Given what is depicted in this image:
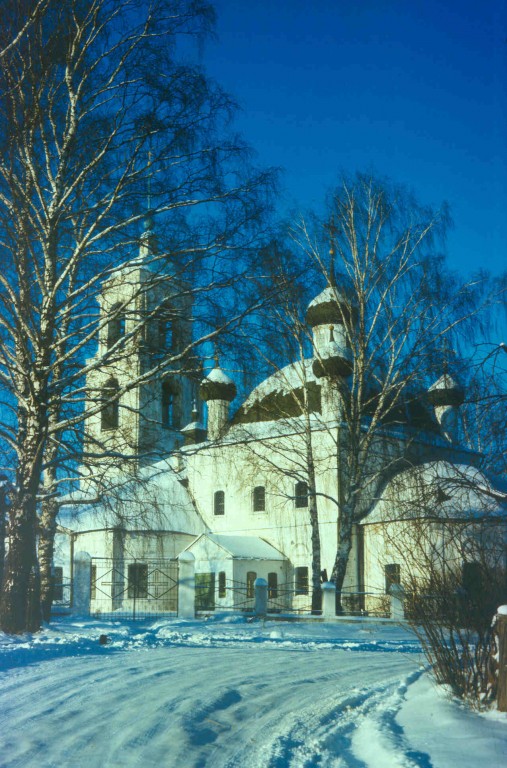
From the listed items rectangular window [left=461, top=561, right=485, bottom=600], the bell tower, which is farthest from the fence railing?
rectangular window [left=461, top=561, right=485, bottom=600]

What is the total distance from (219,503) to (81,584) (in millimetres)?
17684

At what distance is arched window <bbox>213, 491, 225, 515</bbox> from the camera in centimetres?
4084

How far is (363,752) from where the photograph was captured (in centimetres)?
631

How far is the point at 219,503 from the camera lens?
41094mm

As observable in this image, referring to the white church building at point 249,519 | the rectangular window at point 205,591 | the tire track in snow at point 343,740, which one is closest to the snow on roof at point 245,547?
the white church building at point 249,519

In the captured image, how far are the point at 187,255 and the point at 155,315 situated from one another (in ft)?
3.78

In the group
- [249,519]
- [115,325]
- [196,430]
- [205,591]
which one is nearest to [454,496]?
[115,325]

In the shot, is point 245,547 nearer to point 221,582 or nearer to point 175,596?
point 221,582

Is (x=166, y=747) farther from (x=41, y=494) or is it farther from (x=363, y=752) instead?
(x=41, y=494)

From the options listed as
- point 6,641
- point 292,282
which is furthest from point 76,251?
point 6,641

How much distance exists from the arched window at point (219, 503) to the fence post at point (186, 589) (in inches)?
638

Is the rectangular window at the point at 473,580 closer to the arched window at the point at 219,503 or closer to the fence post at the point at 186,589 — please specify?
the fence post at the point at 186,589

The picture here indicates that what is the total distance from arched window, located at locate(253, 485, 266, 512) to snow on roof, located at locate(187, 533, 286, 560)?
1786mm

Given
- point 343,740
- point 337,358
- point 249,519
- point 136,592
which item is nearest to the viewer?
point 343,740
